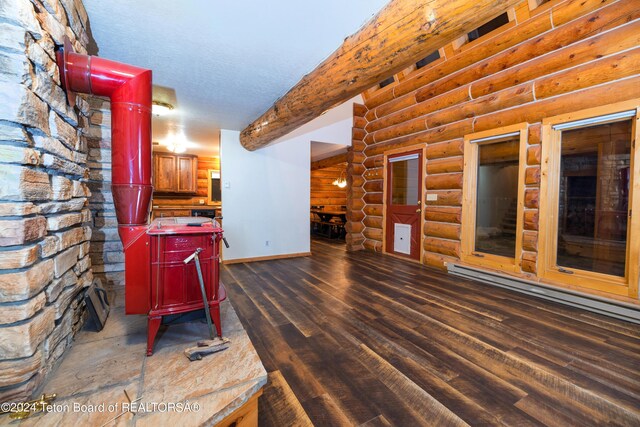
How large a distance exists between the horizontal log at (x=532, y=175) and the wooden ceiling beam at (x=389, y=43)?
2816mm

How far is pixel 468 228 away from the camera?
4117mm

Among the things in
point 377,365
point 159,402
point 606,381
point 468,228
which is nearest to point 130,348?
point 159,402

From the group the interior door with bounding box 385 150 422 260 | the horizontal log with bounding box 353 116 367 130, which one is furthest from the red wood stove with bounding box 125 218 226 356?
the horizontal log with bounding box 353 116 367 130

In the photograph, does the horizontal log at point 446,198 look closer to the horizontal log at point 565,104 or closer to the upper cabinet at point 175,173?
the horizontal log at point 565,104

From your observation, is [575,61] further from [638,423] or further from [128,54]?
[128,54]

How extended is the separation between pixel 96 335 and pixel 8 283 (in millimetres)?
945

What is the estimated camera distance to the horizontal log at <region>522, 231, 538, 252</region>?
11.1 ft

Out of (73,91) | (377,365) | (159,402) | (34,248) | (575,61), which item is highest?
(575,61)

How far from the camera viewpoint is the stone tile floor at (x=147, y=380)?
1201mm

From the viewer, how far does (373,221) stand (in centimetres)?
598

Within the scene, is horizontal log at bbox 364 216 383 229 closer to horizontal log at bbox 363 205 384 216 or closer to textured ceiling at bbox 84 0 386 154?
horizontal log at bbox 363 205 384 216

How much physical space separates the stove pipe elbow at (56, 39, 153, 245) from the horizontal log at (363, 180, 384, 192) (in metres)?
4.65

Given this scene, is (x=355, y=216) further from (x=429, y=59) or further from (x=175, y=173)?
(x=175, y=173)

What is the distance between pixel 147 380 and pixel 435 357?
6.19ft
